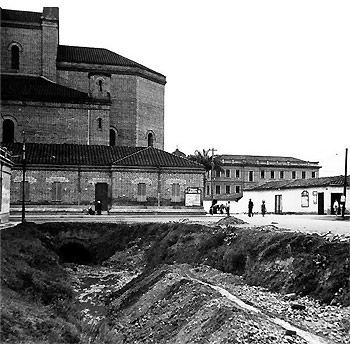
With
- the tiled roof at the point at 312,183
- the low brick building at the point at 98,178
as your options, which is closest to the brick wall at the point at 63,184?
the low brick building at the point at 98,178

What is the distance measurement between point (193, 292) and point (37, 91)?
3513 cm


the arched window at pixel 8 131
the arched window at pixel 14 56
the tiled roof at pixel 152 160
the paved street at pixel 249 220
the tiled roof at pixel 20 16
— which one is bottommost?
the paved street at pixel 249 220

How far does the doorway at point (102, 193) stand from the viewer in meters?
42.5

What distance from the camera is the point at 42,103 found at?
157 feet

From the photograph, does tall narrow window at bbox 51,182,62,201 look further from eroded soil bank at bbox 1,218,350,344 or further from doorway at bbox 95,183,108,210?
eroded soil bank at bbox 1,218,350,344

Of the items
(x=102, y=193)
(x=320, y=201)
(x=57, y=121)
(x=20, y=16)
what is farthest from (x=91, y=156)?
(x=320, y=201)

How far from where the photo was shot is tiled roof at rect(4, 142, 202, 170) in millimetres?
42750

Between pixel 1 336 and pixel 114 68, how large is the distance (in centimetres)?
4271

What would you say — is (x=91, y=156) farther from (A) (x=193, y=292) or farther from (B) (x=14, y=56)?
(A) (x=193, y=292)

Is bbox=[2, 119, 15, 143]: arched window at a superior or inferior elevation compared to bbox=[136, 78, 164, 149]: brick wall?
inferior

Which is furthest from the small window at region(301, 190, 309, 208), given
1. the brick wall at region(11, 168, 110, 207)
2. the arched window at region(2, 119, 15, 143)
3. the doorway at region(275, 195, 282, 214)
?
the arched window at region(2, 119, 15, 143)

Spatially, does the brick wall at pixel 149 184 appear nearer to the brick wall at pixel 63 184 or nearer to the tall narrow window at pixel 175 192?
the tall narrow window at pixel 175 192

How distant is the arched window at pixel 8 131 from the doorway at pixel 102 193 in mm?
9406

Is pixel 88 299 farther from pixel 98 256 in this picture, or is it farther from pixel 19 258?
pixel 98 256
